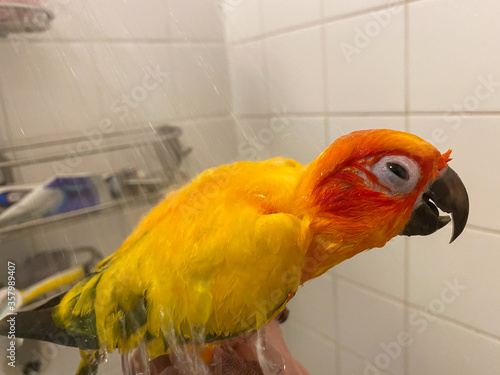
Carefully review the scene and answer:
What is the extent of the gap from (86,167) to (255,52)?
27cm

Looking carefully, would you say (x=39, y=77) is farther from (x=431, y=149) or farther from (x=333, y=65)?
(x=333, y=65)

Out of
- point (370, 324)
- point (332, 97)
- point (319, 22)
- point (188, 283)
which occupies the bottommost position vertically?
point (370, 324)

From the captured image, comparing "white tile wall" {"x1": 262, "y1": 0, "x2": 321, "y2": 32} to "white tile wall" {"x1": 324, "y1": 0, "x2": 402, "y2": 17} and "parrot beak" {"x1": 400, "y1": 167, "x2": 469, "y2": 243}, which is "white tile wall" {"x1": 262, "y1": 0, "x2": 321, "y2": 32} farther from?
"parrot beak" {"x1": 400, "y1": 167, "x2": 469, "y2": 243}

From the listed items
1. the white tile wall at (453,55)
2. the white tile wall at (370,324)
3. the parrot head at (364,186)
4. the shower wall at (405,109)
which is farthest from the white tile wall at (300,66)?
the white tile wall at (370,324)

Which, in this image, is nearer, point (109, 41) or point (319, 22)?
point (109, 41)

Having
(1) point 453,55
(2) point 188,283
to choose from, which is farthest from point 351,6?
(2) point 188,283

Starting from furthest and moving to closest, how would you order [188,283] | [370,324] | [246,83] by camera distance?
[370,324]
[246,83]
[188,283]

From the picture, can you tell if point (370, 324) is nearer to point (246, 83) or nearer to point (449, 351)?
point (449, 351)

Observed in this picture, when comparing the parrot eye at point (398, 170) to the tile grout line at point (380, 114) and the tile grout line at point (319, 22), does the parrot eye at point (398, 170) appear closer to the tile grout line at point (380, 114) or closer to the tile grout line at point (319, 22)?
the tile grout line at point (380, 114)

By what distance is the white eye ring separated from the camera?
11.4 inches

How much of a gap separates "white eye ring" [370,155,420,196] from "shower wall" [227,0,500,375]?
0.10m

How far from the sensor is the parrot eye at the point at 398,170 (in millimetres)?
292

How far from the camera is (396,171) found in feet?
0.96

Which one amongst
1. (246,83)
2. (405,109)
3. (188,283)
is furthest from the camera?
(405,109)
